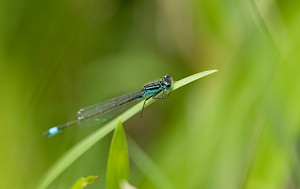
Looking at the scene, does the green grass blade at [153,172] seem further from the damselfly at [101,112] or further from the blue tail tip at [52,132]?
the blue tail tip at [52,132]

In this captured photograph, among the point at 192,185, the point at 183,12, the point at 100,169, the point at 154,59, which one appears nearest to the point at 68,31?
the point at 154,59

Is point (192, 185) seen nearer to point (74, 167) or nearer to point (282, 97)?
point (282, 97)

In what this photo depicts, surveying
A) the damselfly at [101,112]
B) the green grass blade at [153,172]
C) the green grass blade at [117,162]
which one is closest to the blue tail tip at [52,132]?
the damselfly at [101,112]

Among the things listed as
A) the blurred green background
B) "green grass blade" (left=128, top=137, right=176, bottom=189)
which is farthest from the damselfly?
"green grass blade" (left=128, top=137, right=176, bottom=189)

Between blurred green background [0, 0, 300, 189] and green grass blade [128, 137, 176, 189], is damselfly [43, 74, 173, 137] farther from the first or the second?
green grass blade [128, 137, 176, 189]

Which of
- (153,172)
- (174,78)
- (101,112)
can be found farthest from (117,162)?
(174,78)
